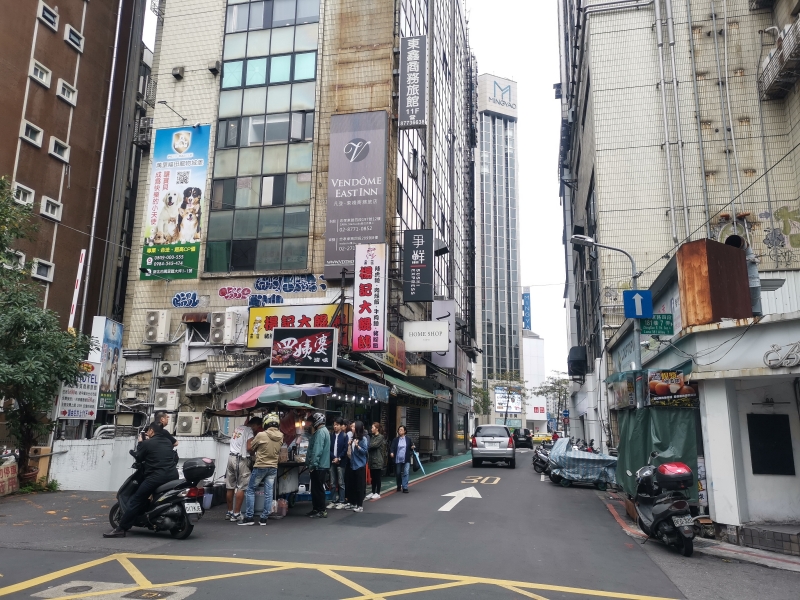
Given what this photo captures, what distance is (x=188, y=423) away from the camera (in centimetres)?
1933

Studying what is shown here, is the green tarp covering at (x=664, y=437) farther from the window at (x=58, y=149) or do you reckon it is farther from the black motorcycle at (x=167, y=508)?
the window at (x=58, y=149)

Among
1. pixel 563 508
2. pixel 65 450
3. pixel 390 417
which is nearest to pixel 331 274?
→ pixel 390 417

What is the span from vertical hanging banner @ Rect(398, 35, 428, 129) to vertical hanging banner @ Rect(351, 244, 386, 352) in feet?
18.8

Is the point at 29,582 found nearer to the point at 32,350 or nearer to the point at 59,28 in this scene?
the point at 32,350

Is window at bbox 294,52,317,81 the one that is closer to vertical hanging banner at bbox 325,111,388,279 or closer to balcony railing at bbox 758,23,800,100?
vertical hanging banner at bbox 325,111,388,279

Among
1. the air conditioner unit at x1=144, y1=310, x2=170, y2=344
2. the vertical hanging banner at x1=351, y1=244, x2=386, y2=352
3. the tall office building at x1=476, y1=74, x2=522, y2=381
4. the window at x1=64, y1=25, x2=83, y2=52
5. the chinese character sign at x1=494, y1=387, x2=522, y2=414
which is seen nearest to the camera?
the vertical hanging banner at x1=351, y1=244, x2=386, y2=352

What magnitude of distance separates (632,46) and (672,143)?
492 centimetres

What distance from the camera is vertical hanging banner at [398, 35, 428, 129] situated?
22.8 metres

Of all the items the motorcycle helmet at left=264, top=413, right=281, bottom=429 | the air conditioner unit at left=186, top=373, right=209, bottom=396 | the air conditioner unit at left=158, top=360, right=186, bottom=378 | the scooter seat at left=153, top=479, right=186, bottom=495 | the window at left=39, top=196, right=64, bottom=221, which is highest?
the window at left=39, top=196, right=64, bottom=221

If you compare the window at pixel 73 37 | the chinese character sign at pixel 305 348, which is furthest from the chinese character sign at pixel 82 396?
the window at pixel 73 37

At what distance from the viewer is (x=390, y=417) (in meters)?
25.7

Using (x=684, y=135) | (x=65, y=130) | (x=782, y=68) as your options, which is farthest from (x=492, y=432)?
(x=65, y=130)

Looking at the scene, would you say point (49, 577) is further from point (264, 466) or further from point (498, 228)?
point (498, 228)

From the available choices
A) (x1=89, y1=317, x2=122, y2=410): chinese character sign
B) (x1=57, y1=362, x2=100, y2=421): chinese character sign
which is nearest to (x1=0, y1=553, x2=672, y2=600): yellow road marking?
(x1=57, y1=362, x2=100, y2=421): chinese character sign
